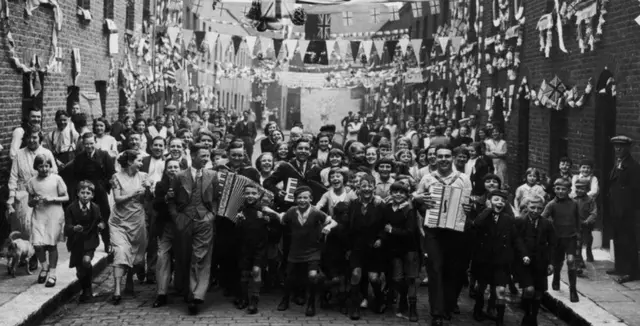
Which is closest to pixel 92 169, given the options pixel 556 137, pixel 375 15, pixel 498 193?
pixel 498 193

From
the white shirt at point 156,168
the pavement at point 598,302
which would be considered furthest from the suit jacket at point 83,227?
the pavement at point 598,302

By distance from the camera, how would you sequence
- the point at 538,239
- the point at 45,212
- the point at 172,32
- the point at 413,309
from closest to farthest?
1. the point at 538,239
2. the point at 413,309
3. the point at 45,212
4. the point at 172,32

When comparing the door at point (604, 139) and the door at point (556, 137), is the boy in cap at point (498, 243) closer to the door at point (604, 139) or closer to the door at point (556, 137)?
the door at point (604, 139)

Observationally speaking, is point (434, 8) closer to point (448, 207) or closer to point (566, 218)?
point (566, 218)

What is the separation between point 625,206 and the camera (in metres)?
11.6

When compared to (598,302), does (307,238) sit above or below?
above

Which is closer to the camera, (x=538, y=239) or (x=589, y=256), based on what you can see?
(x=538, y=239)

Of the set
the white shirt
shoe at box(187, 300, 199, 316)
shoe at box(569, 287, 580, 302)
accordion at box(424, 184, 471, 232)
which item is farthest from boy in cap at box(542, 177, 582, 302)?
the white shirt

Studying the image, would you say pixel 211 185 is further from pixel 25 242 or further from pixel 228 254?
pixel 25 242

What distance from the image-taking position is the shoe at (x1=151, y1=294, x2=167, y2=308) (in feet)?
32.3

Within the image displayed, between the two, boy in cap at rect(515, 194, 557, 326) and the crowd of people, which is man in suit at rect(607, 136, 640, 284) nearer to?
the crowd of people

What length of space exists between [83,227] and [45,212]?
824 millimetres

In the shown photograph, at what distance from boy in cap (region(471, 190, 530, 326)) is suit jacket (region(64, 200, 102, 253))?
13.6ft

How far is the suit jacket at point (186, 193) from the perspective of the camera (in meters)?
9.75
